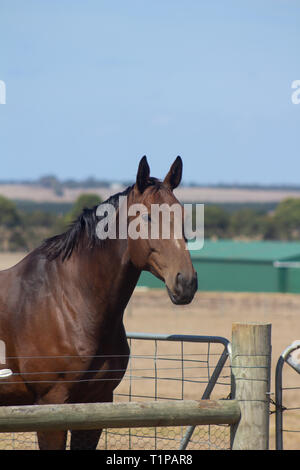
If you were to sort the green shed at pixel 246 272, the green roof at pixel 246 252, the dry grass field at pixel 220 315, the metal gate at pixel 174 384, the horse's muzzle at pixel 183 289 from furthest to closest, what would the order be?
the green roof at pixel 246 252 < the green shed at pixel 246 272 < the dry grass field at pixel 220 315 < the metal gate at pixel 174 384 < the horse's muzzle at pixel 183 289

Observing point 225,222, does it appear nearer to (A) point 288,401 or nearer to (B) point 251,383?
(A) point 288,401

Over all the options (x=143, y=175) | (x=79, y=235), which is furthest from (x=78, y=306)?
(x=143, y=175)

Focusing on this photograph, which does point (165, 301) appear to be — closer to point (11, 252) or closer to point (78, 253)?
point (78, 253)

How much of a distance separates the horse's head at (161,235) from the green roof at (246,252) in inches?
1225

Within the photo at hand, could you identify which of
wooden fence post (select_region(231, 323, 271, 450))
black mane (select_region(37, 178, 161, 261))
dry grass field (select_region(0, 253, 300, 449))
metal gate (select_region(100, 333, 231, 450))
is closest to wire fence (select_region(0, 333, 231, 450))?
metal gate (select_region(100, 333, 231, 450))

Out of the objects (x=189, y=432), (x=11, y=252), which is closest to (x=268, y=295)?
(x=189, y=432)

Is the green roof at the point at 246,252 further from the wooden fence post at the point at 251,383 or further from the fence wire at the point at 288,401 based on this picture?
the wooden fence post at the point at 251,383

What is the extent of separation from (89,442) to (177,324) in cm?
1791

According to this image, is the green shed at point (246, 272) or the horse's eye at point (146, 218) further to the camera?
the green shed at point (246, 272)

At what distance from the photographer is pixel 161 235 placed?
4.11 m

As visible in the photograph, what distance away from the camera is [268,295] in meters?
33.7

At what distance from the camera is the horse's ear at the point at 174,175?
4406 millimetres

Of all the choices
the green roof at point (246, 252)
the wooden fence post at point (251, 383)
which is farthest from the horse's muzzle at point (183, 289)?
the green roof at point (246, 252)

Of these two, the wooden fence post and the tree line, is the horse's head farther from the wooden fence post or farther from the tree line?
the tree line
